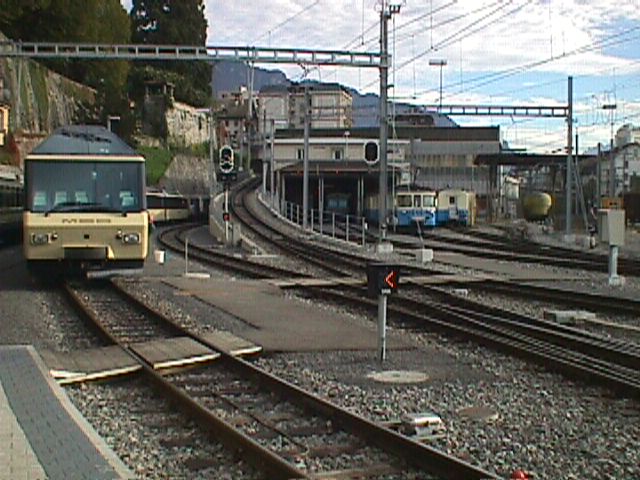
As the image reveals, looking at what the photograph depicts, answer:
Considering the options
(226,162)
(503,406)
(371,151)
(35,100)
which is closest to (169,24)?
(35,100)

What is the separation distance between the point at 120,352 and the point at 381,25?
26020 millimetres

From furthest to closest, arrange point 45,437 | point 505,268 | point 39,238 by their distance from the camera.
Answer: point 505,268
point 39,238
point 45,437

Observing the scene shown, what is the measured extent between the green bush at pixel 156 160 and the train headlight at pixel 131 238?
2296 inches

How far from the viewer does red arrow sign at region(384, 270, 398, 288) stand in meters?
12.3

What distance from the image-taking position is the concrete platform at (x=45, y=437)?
678 centimetres

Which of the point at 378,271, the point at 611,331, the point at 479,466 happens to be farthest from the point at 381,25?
the point at 479,466

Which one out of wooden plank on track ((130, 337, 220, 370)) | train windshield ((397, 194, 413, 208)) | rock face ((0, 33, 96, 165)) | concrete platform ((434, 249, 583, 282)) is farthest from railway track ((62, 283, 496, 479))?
train windshield ((397, 194, 413, 208))

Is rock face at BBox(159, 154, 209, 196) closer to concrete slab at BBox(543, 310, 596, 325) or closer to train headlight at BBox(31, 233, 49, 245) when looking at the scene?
train headlight at BBox(31, 233, 49, 245)

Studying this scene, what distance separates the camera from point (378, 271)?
12266 millimetres

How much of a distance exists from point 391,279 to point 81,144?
11374 mm

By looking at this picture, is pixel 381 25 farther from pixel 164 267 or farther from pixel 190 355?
pixel 190 355

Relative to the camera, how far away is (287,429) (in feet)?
28.4

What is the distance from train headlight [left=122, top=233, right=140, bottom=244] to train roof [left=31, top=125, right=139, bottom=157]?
5.66ft

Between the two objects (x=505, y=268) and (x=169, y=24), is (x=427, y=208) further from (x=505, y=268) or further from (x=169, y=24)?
(x=169, y=24)
